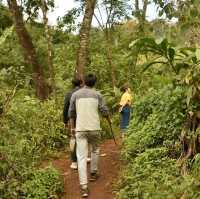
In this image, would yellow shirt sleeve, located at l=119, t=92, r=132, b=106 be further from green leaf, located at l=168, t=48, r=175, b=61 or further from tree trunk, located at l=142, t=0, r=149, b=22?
tree trunk, located at l=142, t=0, r=149, b=22

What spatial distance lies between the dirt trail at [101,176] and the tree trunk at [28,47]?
14.1 feet

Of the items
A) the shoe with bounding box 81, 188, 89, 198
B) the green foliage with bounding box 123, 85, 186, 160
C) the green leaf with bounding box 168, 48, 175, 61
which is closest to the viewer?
the green leaf with bounding box 168, 48, 175, 61

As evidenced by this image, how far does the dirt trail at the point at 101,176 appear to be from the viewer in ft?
26.0

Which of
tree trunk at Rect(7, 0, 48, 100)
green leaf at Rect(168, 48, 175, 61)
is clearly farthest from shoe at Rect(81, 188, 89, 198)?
tree trunk at Rect(7, 0, 48, 100)

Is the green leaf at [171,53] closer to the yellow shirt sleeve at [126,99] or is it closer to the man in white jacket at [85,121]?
the man in white jacket at [85,121]

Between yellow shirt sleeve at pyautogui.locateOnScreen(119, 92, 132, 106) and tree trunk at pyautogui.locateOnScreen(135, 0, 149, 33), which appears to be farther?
tree trunk at pyautogui.locateOnScreen(135, 0, 149, 33)

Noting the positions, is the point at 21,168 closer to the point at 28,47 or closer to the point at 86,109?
the point at 86,109

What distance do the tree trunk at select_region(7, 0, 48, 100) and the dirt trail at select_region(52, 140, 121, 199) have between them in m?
4.30

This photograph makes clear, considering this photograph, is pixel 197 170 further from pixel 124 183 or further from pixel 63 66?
pixel 63 66

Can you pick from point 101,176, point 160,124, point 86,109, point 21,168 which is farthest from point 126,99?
point 21,168

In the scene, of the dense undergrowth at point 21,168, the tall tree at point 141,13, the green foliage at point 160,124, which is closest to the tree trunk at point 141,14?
the tall tree at point 141,13

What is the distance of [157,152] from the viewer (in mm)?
7555

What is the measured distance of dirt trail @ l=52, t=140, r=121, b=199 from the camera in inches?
312

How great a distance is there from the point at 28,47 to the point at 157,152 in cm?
824
